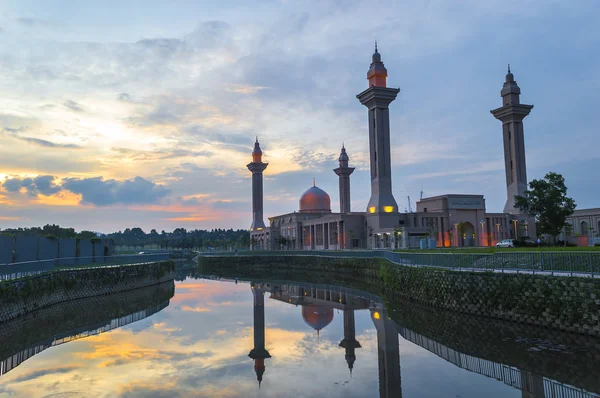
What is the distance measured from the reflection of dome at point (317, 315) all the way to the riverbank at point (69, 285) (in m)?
16.0

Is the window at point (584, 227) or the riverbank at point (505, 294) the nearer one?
the riverbank at point (505, 294)

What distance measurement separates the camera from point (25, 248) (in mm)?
35500

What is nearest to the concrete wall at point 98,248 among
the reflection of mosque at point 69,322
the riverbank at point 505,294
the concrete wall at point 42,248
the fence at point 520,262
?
the concrete wall at point 42,248

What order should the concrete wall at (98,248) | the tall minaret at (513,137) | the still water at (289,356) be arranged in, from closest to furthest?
the still water at (289,356), the concrete wall at (98,248), the tall minaret at (513,137)

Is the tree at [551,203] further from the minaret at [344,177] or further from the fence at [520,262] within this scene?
the minaret at [344,177]

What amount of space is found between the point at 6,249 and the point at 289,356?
2410 cm

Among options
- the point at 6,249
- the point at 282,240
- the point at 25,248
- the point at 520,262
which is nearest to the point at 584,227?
the point at 282,240

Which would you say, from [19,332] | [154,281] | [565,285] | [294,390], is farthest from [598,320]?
[154,281]

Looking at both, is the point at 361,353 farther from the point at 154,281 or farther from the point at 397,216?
the point at 397,216

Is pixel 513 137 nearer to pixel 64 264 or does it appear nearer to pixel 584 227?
pixel 584 227

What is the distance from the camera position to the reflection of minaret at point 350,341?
1877 cm

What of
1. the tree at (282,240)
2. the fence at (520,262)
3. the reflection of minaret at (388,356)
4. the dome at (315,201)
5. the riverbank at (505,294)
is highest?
the dome at (315,201)

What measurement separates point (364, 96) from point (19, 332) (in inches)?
2790

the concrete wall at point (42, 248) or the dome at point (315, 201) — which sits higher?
the dome at point (315, 201)
